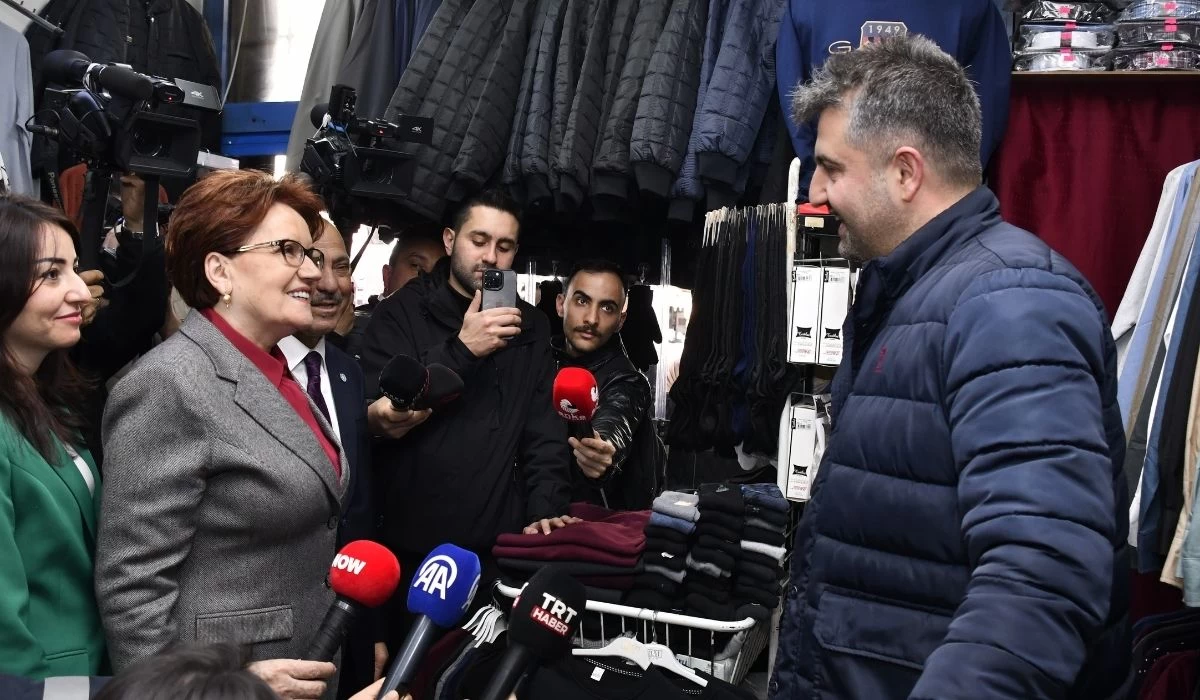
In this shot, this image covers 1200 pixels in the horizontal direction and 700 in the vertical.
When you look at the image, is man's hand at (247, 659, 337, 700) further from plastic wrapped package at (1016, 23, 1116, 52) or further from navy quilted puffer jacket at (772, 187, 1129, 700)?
plastic wrapped package at (1016, 23, 1116, 52)

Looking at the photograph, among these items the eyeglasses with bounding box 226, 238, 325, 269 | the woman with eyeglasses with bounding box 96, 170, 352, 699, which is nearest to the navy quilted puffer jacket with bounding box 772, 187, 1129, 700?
the woman with eyeglasses with bounding box 96, 170, 352, 699

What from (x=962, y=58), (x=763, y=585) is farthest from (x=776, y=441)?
(x=962, y=58)

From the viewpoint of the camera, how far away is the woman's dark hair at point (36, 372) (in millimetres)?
1841

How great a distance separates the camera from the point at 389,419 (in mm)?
2809

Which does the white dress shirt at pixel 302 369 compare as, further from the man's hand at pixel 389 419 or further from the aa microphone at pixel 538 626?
the aa microphone at pixel 538 626

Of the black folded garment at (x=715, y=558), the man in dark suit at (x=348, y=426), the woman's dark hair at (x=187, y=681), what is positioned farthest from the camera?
the black folded garment at (x=715, y=558)

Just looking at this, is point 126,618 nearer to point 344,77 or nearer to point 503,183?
point 503,183

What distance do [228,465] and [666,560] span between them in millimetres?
1166

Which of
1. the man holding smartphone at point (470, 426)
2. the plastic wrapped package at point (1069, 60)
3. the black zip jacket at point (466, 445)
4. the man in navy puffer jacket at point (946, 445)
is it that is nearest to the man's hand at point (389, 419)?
the man holding smartphone at point (470, 426)

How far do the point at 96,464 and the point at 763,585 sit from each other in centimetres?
154

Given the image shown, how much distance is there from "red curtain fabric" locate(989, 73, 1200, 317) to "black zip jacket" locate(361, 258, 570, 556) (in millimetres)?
1538

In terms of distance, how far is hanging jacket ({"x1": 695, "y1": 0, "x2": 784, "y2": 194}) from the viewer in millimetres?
3352

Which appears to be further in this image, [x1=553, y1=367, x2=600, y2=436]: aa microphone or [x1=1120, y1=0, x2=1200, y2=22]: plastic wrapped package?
[x1=1120, y1=0, x2=1200, y2=22]: plastic wrapped package

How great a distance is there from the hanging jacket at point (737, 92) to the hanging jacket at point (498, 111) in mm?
687
